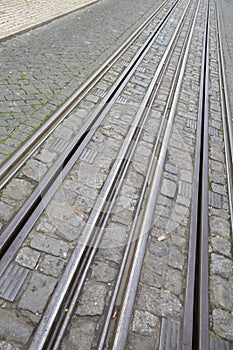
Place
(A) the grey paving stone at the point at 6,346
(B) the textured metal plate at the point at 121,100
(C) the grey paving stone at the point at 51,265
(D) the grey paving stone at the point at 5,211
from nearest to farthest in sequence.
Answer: (A) the grey paving stone at the point at 6,346 < (C) the grey paving stone at the point at 51,265 < (D) the grey paving stone at the point at 5,211 < (B) the textured metal plate at the point at 121,100

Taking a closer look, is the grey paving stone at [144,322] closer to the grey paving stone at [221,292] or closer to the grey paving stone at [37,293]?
the grey paving stone at [221,292]

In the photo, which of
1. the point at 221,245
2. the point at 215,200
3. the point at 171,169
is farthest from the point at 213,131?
the point at 221,245

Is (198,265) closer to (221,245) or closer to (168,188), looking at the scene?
(221,245)

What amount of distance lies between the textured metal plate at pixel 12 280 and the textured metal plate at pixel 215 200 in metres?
2.79

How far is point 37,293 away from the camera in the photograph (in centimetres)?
299

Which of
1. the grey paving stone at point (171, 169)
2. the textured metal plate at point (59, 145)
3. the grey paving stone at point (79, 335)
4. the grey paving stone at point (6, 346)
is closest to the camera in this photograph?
the grey paving stone at point (6, 346)

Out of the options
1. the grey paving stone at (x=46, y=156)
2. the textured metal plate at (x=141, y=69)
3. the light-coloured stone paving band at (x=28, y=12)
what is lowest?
the grey paving stone at (x=46, y=156)

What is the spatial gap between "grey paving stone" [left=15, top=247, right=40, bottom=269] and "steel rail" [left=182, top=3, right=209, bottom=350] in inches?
66.1

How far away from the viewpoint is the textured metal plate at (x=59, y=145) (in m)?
4.73

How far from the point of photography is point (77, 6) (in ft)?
40.9

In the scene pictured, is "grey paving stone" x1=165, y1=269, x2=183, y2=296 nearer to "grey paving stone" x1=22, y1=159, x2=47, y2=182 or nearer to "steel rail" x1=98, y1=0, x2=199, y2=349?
"steel rail" x1=98, y1=0, x2=199, y2=349

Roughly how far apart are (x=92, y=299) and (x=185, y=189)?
7.55ft

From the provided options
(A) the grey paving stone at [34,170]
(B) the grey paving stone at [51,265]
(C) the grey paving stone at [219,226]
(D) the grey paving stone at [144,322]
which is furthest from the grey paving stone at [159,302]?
(A) the grey paving stone at [34,170]

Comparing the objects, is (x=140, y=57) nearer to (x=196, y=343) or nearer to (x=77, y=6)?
(x=77, y=6)
